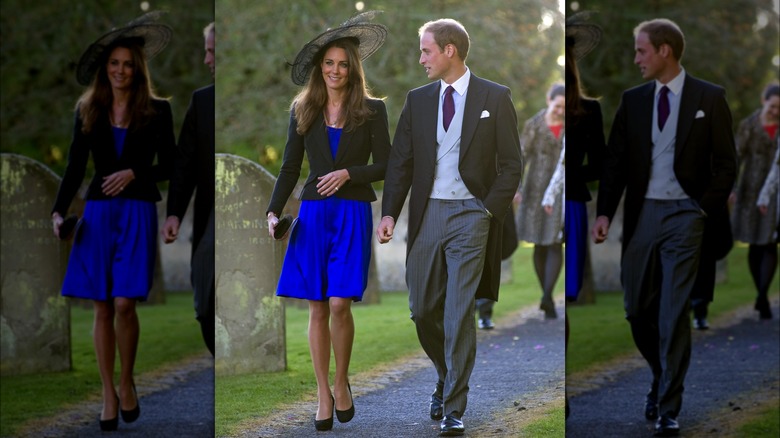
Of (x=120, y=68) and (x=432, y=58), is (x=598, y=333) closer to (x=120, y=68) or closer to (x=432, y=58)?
(x=432, y=58)

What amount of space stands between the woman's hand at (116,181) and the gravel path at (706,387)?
2.82 m

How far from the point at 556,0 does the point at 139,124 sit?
2.56 m

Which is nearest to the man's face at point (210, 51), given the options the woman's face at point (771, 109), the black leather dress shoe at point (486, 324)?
the black leather dress shoe at point (486, 324)

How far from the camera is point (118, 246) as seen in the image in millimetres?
7676

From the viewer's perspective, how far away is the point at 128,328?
25.4ft

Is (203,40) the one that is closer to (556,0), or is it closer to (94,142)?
(94,142)

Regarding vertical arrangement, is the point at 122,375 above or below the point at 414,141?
below

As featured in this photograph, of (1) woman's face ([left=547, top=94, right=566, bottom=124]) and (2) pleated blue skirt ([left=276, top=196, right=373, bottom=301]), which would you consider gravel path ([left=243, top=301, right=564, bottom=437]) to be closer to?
(2) pleated blue skirt ([left=276, top=196, right=373, bottom=301])

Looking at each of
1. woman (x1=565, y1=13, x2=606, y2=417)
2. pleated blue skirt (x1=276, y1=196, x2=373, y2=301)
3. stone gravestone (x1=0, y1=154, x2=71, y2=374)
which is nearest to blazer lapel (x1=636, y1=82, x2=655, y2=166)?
woman (x1=565, y1=13, x2=606, y2=417)

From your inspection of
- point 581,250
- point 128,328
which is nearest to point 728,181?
point 581,250

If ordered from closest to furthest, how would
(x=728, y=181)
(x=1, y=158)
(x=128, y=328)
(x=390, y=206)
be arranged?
(x=390, y=206) < (x=728, y=181) < (x=128, y=328) < (x=1, y=158)

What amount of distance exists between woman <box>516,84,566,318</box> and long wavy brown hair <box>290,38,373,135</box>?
0.85 metres

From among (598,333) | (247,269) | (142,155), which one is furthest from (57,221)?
(598,333)

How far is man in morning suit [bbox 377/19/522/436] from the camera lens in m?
6.46
